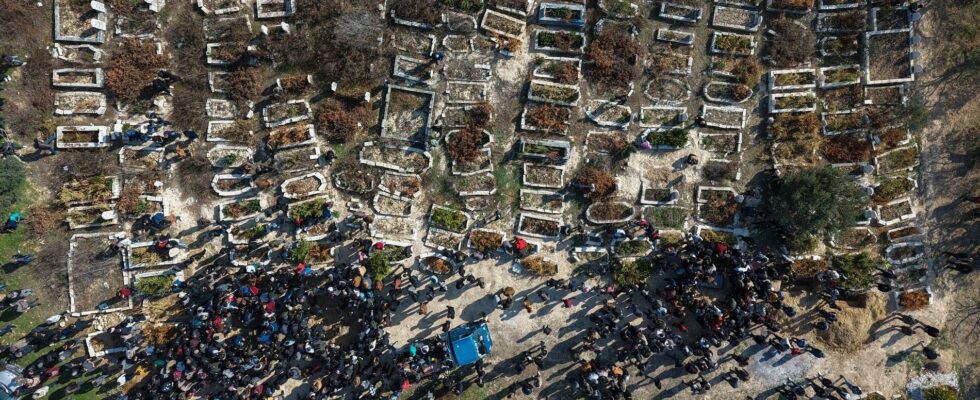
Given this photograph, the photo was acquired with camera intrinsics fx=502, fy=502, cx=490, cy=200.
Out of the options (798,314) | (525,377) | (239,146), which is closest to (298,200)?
(239,146)

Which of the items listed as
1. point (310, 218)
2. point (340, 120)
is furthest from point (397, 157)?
point (310, 218)

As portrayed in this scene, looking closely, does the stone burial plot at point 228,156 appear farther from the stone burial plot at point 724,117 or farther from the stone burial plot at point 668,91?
the stone burial plot at point 724,117

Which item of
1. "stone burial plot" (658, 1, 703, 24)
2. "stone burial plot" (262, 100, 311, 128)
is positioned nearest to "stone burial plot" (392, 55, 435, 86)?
"stone burial plot" (262, 100, 311, 128)

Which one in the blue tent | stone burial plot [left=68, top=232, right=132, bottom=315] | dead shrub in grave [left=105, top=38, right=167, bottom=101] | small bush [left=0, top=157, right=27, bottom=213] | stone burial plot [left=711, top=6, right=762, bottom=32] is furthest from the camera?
stone burial plot [left=711, top=6, right=762, bottom=32]

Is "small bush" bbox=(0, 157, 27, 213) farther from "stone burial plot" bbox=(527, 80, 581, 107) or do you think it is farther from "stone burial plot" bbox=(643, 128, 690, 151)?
"stone burial plot" bbox=(643, 128, 690, 151)

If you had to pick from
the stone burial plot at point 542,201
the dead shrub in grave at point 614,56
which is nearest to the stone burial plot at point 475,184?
the stone burial plot at point 542,201
